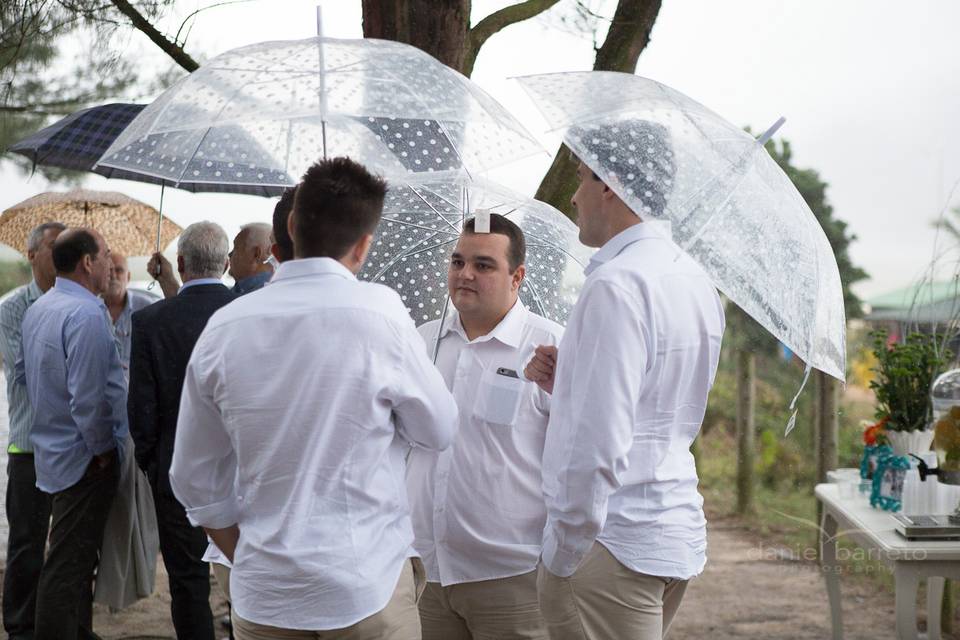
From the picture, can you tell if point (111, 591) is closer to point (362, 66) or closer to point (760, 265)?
point (362, 66)

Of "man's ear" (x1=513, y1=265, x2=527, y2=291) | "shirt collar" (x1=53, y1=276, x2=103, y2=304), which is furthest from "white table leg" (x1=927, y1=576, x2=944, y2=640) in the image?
"shirt collar" (x1=53, y1=276, x2=103, y2=304)

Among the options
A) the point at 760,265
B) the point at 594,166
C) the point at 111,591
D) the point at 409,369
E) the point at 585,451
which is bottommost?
the point at 111,591

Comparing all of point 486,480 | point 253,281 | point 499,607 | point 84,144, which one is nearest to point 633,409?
point 486,480

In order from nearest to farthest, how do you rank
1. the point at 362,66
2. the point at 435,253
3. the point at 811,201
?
the point at 362,66 → the point at 435,253 → the point at 811,201

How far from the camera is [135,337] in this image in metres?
3.42

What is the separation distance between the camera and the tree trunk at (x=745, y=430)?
718 cm

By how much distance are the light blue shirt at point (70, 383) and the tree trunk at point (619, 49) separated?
66.0 inches

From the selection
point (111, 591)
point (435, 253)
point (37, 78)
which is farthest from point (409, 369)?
point (37, 78)

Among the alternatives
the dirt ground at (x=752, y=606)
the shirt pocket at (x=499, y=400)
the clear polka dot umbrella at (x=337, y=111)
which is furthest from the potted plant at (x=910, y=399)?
the clear polka dot umbrella at (x=337, y=111)

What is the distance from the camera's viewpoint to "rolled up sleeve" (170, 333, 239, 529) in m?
1.73

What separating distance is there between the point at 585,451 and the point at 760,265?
49 centimetres

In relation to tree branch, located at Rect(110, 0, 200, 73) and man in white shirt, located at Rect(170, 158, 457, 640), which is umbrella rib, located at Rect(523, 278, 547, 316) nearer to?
man in white shirt, located at Rect(170, 158, 457, 640)

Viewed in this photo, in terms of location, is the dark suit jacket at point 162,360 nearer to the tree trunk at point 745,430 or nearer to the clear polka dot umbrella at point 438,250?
the clear polka dot umbrella at point 438,250

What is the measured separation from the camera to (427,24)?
3629mm
